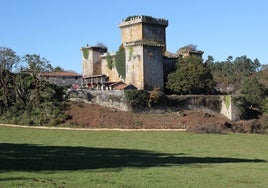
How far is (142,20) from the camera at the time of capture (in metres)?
68.3

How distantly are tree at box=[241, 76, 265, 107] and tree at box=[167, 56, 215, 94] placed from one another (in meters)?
6.95

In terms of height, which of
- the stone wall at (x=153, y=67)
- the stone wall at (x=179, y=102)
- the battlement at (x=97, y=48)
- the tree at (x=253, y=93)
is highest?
the battlement at (x=97, y=48)

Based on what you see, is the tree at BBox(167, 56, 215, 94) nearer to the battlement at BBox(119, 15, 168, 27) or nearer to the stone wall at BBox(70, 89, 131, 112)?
the battlement at BBox(119, 15, 168, 27)

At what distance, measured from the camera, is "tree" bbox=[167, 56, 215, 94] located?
208ft

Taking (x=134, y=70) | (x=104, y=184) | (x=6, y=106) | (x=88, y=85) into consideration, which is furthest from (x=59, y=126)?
(x=104, y=184)

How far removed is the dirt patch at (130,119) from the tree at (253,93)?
10450mm

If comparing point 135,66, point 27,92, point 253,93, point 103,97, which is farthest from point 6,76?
point 253,93

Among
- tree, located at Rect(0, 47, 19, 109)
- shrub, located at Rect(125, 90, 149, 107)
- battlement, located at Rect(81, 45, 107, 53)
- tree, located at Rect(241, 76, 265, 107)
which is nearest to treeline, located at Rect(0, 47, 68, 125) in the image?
tree, located at Rect(0, 47, 19, 109)

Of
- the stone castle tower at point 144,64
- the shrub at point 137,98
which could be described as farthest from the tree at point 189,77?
the shrub at point 137,98

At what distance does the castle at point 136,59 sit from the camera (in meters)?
62.3

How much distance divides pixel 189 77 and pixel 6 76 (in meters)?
24.5

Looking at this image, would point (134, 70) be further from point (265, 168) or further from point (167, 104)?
point (265, 168)

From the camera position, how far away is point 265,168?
19875mm

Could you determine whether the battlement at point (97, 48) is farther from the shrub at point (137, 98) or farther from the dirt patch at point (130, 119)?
the dirt patch at point (130, 119)
